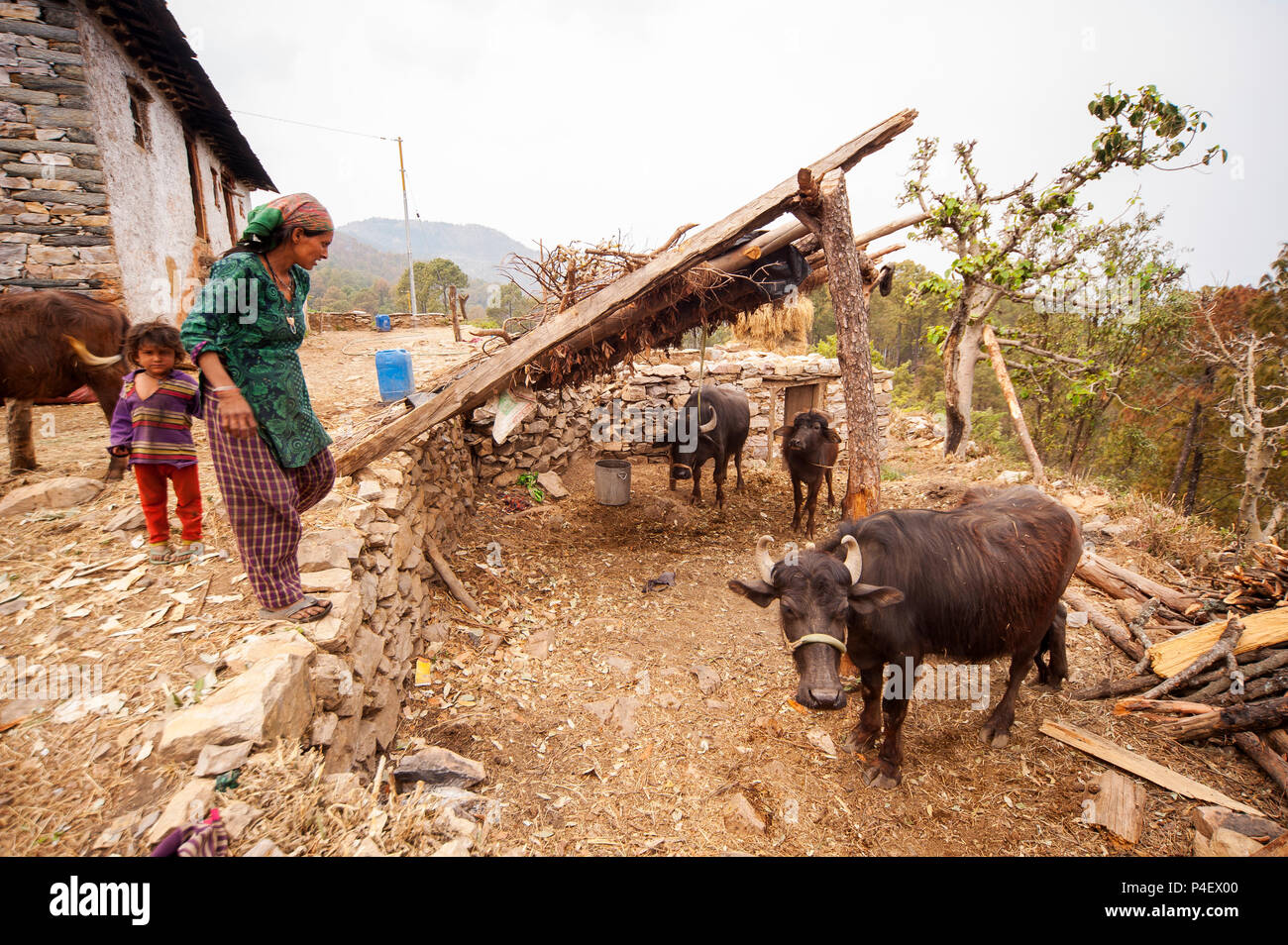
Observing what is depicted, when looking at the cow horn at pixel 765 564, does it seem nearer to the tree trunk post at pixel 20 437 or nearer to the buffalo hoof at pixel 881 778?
the buffalo hoof at pixel 881 778

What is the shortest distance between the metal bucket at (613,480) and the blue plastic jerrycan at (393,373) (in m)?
2.91

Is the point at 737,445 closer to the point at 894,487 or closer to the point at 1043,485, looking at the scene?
the point at 894,487

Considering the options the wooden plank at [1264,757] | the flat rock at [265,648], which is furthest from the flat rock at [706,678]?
the wooden plank at [1264,757]

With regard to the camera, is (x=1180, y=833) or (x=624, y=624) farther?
(x=624, y=624)

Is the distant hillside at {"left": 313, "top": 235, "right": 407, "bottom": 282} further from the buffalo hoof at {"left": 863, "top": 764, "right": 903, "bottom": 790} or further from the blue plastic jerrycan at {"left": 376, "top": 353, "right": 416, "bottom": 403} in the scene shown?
the buffalo hoof at {"left": 863, "top": 764, "right": 903, "bottom": 790}

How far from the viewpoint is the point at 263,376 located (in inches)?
107

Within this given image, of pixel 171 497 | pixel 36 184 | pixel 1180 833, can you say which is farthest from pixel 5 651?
pixel 36 184

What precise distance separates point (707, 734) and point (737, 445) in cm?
581

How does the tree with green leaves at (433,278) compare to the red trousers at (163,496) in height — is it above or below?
above

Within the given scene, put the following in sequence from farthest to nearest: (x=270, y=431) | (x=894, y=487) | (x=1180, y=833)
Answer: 1. (x=894, y=487)
2. (x=1180, y=833)
3. (x=270, y=431)

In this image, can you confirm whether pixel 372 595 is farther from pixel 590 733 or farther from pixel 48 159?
pixel 48 159

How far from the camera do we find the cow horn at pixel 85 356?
16.3 feet

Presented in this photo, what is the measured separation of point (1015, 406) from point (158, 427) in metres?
12.5

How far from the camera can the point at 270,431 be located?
108 inches
